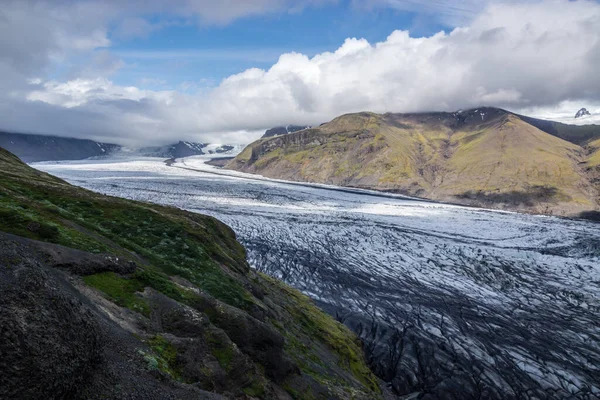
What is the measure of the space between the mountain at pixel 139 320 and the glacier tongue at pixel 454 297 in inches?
306

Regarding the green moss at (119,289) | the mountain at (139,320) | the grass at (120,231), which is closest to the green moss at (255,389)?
the mountain at (139,320)

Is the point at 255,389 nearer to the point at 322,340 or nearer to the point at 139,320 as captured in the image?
the point at 139,320

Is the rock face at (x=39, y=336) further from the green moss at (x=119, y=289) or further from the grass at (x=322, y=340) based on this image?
the grass at (x=322, y=340)

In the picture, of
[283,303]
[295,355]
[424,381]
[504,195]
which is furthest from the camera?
[504,195]

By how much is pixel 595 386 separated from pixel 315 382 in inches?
1119

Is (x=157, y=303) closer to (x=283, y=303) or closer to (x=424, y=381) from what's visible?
(x=283, y=303)

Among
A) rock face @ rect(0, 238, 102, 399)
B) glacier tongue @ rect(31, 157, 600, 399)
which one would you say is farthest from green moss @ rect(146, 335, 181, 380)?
glacier tongue @ rect(31, 157, 600, 399)

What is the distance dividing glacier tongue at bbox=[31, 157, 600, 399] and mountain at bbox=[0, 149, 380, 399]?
777 cm

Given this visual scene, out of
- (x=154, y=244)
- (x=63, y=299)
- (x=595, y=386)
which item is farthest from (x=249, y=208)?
(x=63, y=299)

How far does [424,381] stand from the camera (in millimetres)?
31031

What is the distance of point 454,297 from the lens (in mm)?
49469

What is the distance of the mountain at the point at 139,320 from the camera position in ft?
29.7

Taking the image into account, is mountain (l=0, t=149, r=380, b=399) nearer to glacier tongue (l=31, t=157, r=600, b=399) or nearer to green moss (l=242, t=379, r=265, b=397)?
green moss (l=242, t=379, r=265, b=397)

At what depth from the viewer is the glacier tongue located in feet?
106
